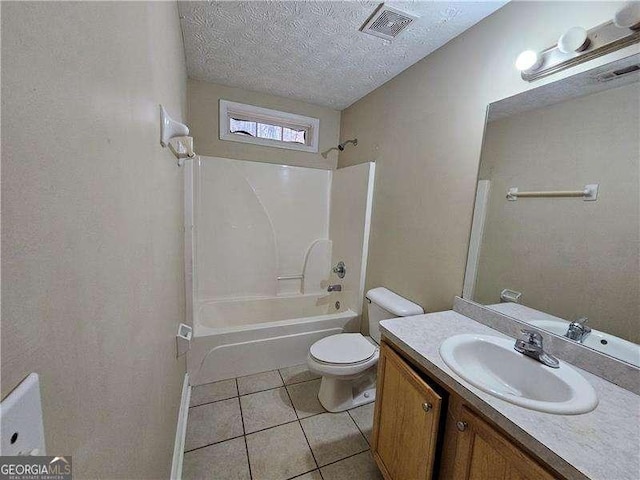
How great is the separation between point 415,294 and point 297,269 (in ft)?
4.59

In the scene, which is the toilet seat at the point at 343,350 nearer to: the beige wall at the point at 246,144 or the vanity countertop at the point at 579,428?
the vanity countertop at the point at 579,428

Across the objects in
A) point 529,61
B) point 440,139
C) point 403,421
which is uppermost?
point 529,61

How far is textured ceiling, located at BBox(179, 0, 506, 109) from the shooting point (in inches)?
54.1

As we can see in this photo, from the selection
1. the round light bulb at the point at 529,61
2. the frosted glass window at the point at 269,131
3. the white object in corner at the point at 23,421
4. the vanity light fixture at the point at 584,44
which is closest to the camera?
the white object in corner at the point at 23,421

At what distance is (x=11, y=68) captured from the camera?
0.84ft

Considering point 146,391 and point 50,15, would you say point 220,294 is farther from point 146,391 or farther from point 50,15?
point 50,15

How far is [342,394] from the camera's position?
1.79 meters

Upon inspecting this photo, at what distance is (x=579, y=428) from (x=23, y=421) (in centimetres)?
114

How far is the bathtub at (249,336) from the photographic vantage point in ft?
6.50

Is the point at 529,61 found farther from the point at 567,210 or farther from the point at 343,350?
the point at 343,350

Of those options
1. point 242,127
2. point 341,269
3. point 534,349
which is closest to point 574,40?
point 534,349

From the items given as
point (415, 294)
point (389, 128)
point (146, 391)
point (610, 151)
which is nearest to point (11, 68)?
point (146, 391)

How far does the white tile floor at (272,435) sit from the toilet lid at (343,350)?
0.42 metres

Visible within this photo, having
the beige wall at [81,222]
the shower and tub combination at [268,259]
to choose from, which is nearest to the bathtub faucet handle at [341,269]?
the shower and tub combination at [268,259]
